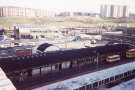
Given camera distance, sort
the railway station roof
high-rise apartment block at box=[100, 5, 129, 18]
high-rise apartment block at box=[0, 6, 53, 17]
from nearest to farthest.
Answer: the railway station roof < high-rise apartment block at box=[0, 6, 53, 17] < high-rise apartment block at box=[100, 5, 129, 18]

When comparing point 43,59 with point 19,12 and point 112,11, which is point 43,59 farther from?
point 112,11

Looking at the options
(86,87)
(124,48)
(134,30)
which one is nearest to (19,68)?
(86,87)

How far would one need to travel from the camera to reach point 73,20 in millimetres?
54375

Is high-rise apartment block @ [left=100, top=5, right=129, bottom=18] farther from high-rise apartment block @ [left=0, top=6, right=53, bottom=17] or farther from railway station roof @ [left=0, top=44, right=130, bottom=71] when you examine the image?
railway station roof @ [left=0, top=44, right=130, bottom=71]

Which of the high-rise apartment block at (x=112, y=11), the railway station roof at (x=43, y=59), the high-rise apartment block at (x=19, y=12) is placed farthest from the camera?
the high-rise apartment block at (x=112, y=11)

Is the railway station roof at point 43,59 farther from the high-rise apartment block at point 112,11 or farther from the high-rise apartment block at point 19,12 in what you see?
the high-rise apartment block at point 112,11

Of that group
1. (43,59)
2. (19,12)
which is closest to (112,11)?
(19,12)

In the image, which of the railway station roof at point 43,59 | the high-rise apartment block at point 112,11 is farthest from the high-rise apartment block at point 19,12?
the railway station roof at point 43,59

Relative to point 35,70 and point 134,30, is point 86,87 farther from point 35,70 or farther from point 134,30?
point 134,30

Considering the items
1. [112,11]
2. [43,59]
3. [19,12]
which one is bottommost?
[43,59]

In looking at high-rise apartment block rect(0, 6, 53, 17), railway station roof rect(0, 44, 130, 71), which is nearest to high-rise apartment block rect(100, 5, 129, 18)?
high-rise apartment block rect(0, 6, 53, 17)

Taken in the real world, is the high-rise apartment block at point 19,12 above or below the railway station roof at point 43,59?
above

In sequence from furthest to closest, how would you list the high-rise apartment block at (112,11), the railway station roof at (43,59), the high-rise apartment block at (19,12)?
the high-rise apartment block at (112,11) → the high-rise apartment block at (19,12) → the railway station roof at (43,59)

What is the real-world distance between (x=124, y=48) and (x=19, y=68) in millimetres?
12135
